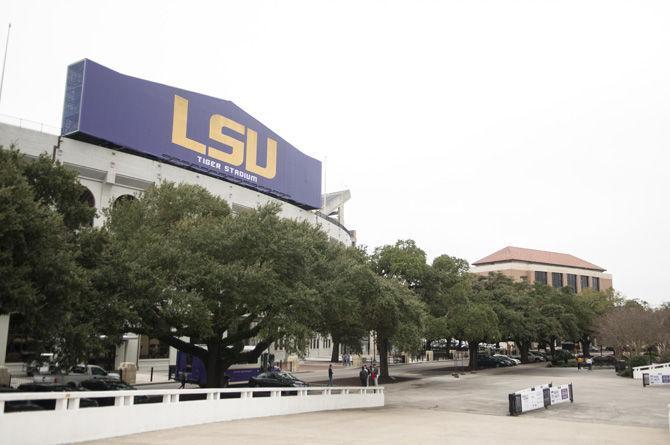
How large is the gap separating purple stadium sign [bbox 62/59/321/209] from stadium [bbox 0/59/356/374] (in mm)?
88

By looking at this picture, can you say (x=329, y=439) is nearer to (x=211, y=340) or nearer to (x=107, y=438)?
(x=107, y=438)

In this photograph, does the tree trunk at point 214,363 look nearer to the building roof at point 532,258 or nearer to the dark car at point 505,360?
the dark car at point 505,360

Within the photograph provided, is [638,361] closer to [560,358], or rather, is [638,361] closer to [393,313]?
[560,358]

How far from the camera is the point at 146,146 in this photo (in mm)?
49750

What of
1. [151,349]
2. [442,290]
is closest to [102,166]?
[151,349]

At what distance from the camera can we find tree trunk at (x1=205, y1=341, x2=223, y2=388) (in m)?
24.1

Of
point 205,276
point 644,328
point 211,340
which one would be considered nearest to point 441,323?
point 644,328

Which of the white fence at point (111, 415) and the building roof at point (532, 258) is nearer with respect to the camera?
the white fence at point (111, 415)

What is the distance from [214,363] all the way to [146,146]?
102ft

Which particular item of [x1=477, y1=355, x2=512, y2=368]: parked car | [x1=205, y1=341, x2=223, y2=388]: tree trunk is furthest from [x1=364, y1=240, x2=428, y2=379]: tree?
[x1=477, y1=355, x2=512, y2=368]: parked car

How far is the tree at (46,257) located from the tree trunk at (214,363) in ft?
23.1

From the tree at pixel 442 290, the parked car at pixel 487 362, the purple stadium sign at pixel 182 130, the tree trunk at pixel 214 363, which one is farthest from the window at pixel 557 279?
the tree trunk at pixel 214 363

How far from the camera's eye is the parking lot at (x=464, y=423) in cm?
1320

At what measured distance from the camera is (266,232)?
22.3 metres
